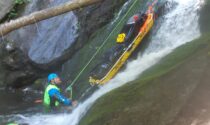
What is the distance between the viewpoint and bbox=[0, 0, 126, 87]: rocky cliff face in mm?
14102

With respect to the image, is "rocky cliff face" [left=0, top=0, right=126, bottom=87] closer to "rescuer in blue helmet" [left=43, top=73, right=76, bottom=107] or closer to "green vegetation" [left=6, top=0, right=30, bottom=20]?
"green vegetation" [left=6, top=0, right=30, bottom=20]

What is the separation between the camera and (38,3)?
15.4m

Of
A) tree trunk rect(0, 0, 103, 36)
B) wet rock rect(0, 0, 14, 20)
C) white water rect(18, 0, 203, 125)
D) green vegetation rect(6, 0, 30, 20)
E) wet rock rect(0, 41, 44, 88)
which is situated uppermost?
wet rock rect(0, 0, 14, 20)

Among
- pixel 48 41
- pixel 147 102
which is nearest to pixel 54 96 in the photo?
pixel 48 41

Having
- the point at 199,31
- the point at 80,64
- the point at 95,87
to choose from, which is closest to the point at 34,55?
the point at 80,64

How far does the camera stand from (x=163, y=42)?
11.7 m

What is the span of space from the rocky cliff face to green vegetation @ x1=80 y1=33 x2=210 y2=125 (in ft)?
21.6

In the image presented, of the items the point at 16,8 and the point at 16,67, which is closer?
the point at 16,67

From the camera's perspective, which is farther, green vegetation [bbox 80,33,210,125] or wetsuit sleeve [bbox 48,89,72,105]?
wetsuit sleeve [bbox 48,89,72,105]

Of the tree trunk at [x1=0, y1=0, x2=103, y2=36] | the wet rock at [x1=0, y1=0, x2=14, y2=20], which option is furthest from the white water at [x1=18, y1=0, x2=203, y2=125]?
the wet rock at [x1=0, y1=0, x2=14, y2=20]

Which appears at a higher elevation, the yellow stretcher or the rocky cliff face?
the rocky cliff face

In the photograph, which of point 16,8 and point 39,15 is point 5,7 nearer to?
point 16,8

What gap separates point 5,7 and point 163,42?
6.93 metres

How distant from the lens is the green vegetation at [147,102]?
6074mm
